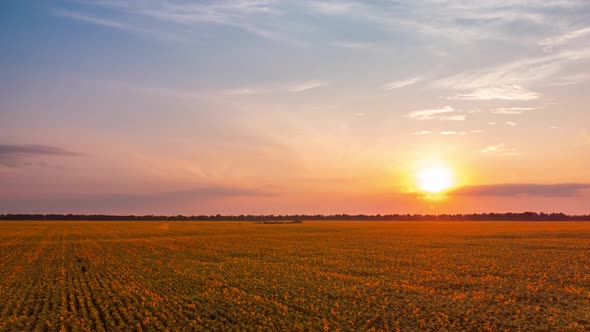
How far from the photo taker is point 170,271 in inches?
1409

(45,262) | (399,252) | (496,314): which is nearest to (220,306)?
(496,314)

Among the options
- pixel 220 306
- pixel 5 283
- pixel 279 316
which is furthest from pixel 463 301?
pixel 5 283

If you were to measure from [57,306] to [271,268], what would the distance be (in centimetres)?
1841

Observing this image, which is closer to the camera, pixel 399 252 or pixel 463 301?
pixel 463 301

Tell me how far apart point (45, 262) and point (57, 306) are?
23.8 m

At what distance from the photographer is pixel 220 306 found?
74.1ft

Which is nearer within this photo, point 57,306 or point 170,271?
point 57,306

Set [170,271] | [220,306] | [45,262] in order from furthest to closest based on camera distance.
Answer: [45,262] < [170,271] < [220,306]

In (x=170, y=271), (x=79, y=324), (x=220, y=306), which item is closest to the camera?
(x=79, y=324)

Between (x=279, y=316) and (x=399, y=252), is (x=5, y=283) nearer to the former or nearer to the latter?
(x=279, y=316)

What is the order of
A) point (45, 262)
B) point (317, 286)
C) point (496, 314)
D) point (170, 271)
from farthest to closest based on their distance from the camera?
point (45, 262), point (170, 271), point (317, 286), point (496, 314)

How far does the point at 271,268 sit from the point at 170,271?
8.92 m

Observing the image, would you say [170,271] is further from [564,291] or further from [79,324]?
[564,291]

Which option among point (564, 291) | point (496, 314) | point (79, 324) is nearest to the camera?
point (79, 324)
